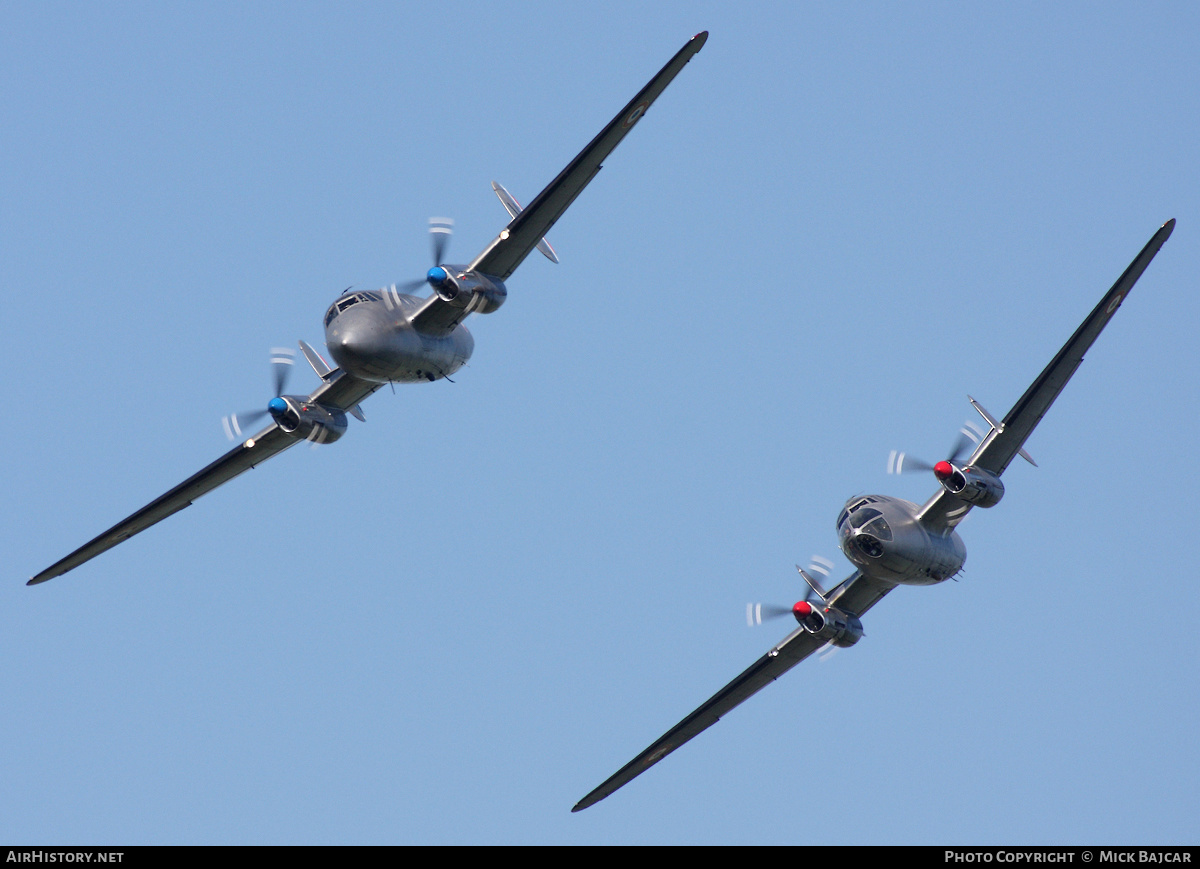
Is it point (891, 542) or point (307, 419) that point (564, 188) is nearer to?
point (307, 419)

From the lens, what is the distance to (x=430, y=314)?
162 ft

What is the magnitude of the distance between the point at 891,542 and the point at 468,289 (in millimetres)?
15238

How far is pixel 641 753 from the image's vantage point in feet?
184

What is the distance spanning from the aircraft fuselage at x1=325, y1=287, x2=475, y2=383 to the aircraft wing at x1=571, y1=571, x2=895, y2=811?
15.1 meters

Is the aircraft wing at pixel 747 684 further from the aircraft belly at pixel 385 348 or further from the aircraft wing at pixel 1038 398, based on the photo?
the aircraft belly at pixel 385 348

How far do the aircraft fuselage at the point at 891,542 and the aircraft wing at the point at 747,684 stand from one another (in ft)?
12.1

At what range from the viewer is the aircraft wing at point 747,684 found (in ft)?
177

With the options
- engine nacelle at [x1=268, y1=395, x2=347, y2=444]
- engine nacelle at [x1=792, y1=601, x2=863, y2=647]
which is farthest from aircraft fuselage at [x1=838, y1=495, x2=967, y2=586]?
engine nacelle at [x1=268, y1=395, x2=347, y2=444]

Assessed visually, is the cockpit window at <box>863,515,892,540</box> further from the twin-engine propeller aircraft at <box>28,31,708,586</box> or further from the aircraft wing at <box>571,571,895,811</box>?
the twin-engine propeller aircraft at <box>28,31,708,586</box>

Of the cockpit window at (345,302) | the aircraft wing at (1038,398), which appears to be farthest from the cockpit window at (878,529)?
the cockpit window at (345,302)
